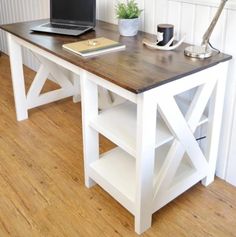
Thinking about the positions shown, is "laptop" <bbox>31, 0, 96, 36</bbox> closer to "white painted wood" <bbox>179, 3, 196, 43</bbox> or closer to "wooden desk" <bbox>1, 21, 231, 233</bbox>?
"wooden desk" <bbox>1, 21, 231, 233</bbox>

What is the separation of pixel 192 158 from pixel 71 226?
67cm

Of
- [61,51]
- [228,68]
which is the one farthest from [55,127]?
[228,68]

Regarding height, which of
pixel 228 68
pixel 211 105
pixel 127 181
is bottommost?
pixel 127 181

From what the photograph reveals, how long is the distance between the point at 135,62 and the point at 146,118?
33 centimetres

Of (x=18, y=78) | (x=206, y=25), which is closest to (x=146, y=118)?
(x=206, y=25)

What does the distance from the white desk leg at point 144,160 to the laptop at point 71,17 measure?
871mm

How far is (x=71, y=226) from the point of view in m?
1.65

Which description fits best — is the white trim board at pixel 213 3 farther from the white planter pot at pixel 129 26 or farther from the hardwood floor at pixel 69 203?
the hardwood floor at pixel 69 203

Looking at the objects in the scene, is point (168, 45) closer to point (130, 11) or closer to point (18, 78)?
point (130, 11)

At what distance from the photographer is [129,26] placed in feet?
6.31

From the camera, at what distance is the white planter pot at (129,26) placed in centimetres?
191

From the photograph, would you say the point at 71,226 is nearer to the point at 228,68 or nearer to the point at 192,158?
the point at 192,158

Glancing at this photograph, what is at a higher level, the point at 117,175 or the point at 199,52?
the point at 199,52

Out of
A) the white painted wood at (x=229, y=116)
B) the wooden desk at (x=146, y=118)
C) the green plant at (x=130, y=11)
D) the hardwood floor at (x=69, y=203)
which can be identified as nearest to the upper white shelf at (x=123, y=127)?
the wooden desk at (x=146, y=118)
